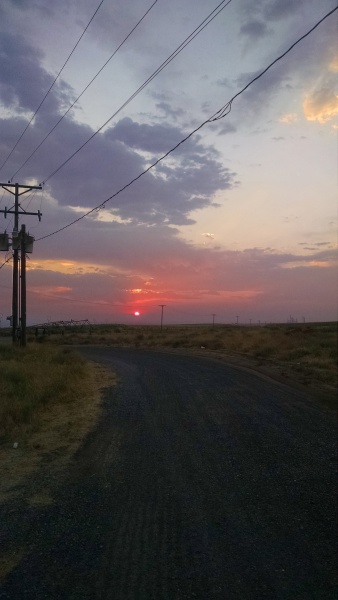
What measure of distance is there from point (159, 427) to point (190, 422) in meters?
0.73

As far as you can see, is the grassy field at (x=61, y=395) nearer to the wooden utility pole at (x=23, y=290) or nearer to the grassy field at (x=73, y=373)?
the grassy field at (x=73, y=373)

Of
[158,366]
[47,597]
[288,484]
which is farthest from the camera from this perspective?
[158,366]

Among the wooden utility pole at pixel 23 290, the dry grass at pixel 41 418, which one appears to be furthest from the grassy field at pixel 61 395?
the wooden utility pole at pixel 23 290

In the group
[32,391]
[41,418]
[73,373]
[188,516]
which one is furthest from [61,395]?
[188,516]

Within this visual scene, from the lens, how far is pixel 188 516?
512 cm

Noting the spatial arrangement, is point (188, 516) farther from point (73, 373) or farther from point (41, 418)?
point (73, 373)

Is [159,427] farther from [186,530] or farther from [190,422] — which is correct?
[186,530]

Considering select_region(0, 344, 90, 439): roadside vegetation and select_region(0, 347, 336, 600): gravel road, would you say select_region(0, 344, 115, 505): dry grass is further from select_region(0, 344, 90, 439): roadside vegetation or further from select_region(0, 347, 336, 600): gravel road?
select_region(0, 347, 336, 600): gravel road

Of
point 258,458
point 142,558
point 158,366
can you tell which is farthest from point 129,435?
point 158,366

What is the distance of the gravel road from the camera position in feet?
12.6

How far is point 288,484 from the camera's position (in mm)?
6090

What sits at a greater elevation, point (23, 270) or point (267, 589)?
point (23, 270)

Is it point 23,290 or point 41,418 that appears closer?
point 41,418

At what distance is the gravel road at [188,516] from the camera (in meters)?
3.84
